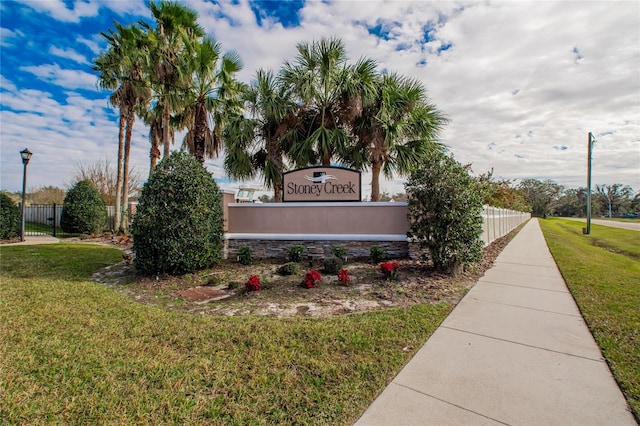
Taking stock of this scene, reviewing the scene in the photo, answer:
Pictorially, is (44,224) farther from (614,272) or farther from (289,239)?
(614,272)

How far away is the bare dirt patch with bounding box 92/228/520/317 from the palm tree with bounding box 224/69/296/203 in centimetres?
476

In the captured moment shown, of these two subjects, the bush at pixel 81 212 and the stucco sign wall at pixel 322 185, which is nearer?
the stucco sign wall at pixel 322 185

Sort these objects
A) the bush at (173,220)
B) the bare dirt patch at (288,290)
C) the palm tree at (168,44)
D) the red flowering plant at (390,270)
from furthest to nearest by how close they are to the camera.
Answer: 1. the palm tree at (168,44)
2. the bush at (173,220)
3. the red flowering plant at (390,270)
4. the bare dirt patch at (288,290)

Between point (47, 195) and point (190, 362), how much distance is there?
29.6 metres

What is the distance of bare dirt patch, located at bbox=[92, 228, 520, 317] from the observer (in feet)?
14.7

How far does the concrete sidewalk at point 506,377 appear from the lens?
214 centimetres

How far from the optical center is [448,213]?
5.83 m

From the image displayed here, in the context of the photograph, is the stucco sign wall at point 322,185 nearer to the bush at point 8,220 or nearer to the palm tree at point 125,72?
the palm tree at point 125,72

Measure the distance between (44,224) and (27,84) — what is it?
1397 centimetres

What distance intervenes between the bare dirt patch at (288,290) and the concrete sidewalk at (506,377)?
1.13 m

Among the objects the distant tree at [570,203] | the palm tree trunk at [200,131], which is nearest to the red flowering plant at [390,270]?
the palm tree trunk at [200,131]

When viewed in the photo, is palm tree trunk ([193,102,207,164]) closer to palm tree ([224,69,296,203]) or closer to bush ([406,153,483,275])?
palm tree ([224,69,296,203])

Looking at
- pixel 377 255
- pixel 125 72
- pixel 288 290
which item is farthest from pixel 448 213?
pixel 125 72

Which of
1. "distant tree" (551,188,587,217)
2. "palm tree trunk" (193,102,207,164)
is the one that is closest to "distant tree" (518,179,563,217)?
"distant tree" (551,188,587,217)
